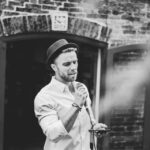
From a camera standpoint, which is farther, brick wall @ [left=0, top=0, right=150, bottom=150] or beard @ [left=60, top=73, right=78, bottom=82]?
brick wall @ [left=0, top=0, right=150, bottom=150]

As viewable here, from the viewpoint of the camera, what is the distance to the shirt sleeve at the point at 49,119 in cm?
298

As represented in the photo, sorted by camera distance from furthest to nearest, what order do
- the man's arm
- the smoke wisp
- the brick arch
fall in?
the smoke wisp < the brick arch < the man's arm

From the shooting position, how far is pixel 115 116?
6109 millimetres

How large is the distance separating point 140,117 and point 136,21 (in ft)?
5.17

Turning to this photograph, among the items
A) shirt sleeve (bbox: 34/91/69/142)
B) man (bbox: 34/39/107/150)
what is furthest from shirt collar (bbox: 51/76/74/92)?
shirt sleeve (bbox: 34/91/69/142)

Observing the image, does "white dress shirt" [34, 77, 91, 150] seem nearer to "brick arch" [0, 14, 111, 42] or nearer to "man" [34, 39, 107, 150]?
"man" [34, 39, 107, 150]

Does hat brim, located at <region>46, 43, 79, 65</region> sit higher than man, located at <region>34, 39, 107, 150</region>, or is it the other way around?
hat brim, located at <region>46, 43, 79, 65</region>

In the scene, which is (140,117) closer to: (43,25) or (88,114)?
(43,25)

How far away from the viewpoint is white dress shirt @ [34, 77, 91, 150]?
118 inches

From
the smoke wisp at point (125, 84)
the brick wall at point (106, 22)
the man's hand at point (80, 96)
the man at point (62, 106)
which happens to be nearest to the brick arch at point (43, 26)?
the brick wall at point (106, 22)

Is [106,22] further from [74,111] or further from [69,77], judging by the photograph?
[74,111]

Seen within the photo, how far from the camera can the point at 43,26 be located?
18.2 feet

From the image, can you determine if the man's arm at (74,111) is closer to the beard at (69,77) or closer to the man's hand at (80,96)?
the man's hand at (80,96)

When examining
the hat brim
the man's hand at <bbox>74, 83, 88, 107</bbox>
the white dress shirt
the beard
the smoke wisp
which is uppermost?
the hat brim
